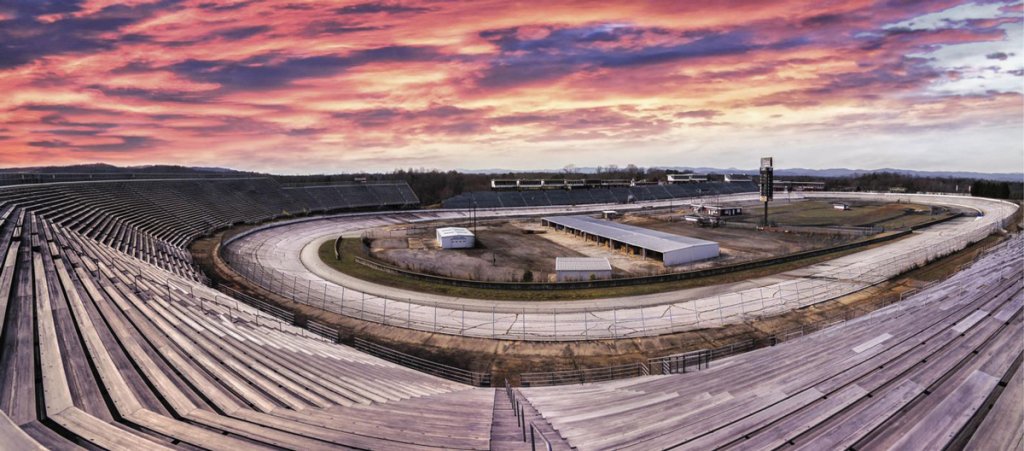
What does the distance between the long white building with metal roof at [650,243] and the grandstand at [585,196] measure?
34842 millimetres

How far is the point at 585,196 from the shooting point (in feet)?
335

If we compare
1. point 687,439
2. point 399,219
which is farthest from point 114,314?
point 399,219

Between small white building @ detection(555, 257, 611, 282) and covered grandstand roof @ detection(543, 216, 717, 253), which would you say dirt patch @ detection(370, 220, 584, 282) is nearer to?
small white building @ detection(555, 257, 611, 282)

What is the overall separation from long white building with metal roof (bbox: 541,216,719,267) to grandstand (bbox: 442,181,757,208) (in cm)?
3484

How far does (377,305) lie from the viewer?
30516 millimetres

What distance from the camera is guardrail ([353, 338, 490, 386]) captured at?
2017cm

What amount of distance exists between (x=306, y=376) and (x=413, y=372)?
6.50m

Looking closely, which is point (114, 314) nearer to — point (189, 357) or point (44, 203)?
point (189, 357)

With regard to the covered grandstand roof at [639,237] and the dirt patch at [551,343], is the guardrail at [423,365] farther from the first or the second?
A: the covered grandstand roof at [639,237]

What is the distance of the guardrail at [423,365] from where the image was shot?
794 inches

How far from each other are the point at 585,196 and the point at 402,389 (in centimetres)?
9133

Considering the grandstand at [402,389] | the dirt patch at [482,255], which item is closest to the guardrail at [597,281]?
the dirt patch at [482,255]

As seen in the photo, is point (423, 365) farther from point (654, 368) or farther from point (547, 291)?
point (547, 291)

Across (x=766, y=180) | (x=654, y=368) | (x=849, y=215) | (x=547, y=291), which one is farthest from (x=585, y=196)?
(x=654, y=368)
